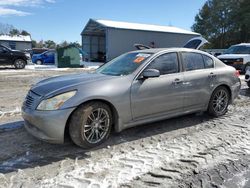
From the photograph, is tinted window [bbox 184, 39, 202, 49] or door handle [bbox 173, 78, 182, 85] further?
tinted window [bbox 184, 39, 202, 49]

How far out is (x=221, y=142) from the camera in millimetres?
4562

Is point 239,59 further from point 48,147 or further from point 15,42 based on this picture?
point 15,42

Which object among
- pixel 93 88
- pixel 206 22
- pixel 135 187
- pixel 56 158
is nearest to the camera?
pixel 135 187

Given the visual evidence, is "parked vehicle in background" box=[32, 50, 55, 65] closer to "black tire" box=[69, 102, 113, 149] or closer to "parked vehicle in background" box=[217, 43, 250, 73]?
"parked vehicle in background" box=[217, 43, 250, 73]

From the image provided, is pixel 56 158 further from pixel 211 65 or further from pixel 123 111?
pixel 211 65

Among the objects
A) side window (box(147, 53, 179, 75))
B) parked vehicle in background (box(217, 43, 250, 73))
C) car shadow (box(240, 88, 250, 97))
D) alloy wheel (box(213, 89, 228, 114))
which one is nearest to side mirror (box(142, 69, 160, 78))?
side window (box(147, 53, 179, 75))

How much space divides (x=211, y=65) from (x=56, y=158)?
3.83 metres

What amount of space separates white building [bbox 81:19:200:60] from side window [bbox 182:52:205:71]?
22410mm

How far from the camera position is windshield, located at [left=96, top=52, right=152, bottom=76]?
484cm

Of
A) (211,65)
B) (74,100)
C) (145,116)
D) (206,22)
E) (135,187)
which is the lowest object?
(135,187)

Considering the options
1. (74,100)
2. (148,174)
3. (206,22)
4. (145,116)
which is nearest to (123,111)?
(145,116)

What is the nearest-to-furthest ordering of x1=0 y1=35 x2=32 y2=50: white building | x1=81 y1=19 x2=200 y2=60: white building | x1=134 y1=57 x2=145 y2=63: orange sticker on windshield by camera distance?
x1=134 y1=57 x2=145 y2=63: orange sticker on windshield, x1=81 y1=19 x2=200 y2=60: white building, x1=0 y1=35 x2=32 y2=50: white building

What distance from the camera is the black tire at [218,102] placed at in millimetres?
5867

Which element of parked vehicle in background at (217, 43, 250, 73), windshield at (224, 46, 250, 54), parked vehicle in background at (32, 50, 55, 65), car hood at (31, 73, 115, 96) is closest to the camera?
car hood at (31, 73, 115, 96)
